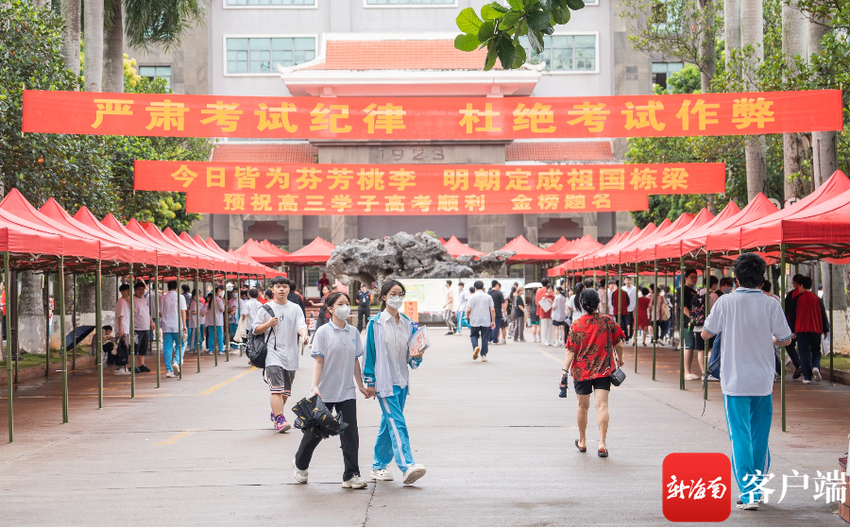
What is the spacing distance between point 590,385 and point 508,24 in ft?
14.0

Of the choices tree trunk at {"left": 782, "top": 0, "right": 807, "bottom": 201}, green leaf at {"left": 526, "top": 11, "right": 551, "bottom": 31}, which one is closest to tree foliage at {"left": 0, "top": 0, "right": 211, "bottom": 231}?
green leaf at {"left": 526, "top": 11, "right": 551, "bottom": 31}

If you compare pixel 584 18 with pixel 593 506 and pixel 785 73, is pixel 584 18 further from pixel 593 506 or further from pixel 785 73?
pixel 593 506

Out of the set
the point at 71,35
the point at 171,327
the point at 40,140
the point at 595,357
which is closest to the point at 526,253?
the point at 71,35

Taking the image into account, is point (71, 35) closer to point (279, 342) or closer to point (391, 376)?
point (279, 342)

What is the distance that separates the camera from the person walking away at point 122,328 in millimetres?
15492

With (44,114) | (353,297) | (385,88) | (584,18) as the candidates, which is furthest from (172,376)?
(584,18)

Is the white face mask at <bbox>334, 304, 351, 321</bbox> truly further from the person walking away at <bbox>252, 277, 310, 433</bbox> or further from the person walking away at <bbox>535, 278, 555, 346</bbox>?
the person walking away at <bbox>535, 278, 555, 346</bbox>

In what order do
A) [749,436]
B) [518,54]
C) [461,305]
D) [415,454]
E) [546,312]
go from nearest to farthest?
1. [518,54]
2. [749,436]
3. [415,454]
4. [546,312]
5. [461,305]

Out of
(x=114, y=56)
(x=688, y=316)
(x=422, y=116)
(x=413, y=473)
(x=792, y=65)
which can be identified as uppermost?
(x=114, y=56)

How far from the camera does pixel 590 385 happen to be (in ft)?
26.6

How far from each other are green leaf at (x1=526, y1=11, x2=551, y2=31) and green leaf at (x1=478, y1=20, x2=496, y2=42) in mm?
185

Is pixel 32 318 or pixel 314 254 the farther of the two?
pixel 314 254

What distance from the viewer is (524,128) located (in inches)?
698

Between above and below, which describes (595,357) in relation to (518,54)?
below
